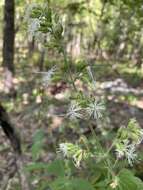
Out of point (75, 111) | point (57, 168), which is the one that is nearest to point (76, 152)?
point (75, 111)

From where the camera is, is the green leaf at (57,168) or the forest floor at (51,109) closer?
the green leaf at (57,168)

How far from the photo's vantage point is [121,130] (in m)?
2.00

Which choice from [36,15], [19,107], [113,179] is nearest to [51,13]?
[36,15]

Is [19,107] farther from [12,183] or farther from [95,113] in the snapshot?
[95,113]

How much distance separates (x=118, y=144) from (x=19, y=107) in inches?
331

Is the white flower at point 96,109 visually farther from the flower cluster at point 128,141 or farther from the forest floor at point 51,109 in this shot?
the forest floor at point 51,109

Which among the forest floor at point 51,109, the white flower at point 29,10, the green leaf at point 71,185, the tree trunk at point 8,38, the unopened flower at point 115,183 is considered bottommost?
the forest floor at point 51,109

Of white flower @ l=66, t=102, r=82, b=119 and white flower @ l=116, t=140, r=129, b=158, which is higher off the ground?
white flower @ l=66, t=102, r=82, b=119

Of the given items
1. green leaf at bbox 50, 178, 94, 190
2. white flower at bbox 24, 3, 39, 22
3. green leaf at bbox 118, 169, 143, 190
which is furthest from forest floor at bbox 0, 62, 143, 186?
green leaf at bbox 118, 169, 143, 190

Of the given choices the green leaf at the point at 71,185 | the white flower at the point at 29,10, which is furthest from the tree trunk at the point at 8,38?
the white flower at the point at 29,10

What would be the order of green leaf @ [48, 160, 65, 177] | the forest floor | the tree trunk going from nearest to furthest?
1. green leaf @ [48, 160, 65, 177]
2. the forest floor
3. the tree trunk

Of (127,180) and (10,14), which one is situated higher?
(127,180)

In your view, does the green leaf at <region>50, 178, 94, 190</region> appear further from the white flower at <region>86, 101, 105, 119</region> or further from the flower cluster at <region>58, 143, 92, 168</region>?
the white flower at <region>86, 101, 105, 119</region>

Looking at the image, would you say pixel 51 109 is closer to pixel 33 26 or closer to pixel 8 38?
pixel 8 38
